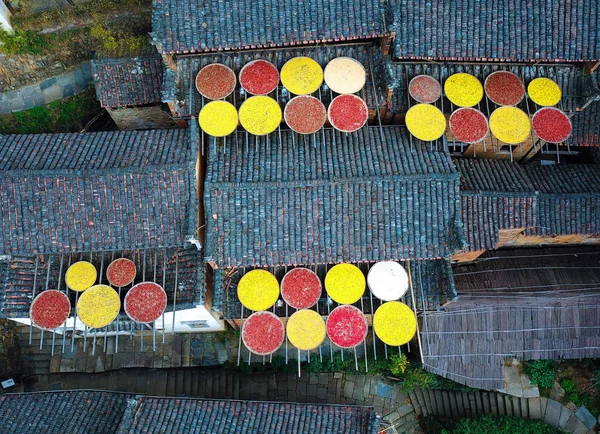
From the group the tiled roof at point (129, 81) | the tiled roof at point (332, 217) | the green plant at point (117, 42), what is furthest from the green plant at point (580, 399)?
the green plant at point (117, 42)

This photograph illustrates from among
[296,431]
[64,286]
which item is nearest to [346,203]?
[296,431]

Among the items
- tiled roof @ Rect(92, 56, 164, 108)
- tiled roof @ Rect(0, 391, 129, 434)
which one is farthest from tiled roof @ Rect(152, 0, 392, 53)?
tiled roof @ Rect(0, 391, 129, 434)

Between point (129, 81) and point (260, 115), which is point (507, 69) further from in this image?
point (129, 81)

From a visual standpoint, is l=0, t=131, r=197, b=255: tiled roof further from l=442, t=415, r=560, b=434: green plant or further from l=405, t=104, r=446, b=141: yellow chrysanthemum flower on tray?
l=442, t=415, r=560, b=434: green plant

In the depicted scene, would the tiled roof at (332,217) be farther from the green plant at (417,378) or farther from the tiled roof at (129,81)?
the green plant at (417,378)

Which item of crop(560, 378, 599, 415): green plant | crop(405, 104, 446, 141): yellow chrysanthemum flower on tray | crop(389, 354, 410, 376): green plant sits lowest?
crop(560, 378, 599, 415): green plant

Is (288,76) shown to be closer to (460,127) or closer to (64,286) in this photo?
(460,127)
